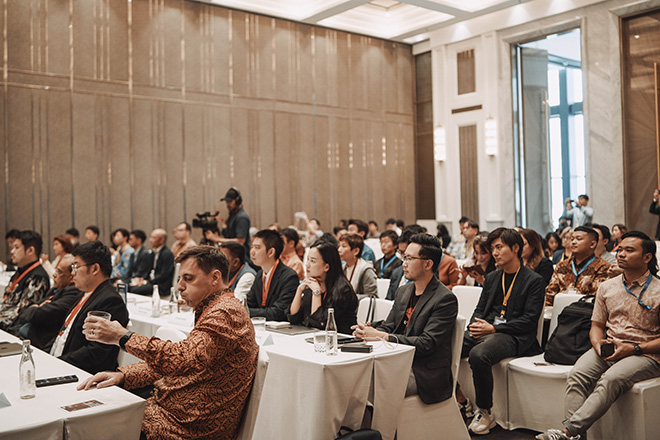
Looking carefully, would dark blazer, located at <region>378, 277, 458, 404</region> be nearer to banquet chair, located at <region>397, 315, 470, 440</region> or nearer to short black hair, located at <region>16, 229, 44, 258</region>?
banquet chair, located at <region>397, 315, 470, 440</region>

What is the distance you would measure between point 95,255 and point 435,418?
2137 mm

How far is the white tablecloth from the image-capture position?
2.10 meters

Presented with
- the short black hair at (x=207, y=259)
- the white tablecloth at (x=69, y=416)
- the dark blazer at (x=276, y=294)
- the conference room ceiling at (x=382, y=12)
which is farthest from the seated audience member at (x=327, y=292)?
the conference room ceiling at (x=382, y=12)

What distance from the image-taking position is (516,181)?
41.7 ft

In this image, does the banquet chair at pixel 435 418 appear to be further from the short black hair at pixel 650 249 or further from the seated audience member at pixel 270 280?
the seated audience member at pixel 270 280

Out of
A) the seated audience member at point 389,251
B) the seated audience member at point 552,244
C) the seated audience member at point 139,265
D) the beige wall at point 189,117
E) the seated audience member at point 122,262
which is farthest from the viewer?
the beige wall at point 189,117

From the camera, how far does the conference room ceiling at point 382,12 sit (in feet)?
39.2

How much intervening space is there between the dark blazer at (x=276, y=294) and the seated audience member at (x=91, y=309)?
1295 mm

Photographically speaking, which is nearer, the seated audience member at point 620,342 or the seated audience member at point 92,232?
the seated audience member at point 620,342

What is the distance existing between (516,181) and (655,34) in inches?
144

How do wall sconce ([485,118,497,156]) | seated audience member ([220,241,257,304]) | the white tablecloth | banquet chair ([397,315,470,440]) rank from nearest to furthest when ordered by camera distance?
the white tablecloth → banquet chair ([397,315,470,440]) → seated audience member ([220,241,257,304]) → wall sconce ([485,118,497,156])

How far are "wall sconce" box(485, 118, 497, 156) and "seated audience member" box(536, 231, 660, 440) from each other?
9158mm

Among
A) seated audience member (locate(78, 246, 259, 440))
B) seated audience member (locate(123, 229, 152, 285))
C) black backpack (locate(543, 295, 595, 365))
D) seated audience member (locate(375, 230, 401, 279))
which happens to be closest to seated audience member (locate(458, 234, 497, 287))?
black backpack (locate(543, 295, 595, 365))

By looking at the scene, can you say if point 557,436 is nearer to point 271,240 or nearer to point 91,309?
point 271,240
